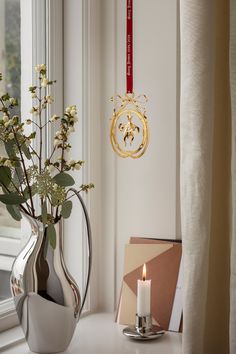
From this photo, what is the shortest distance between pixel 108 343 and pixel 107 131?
2.00ft

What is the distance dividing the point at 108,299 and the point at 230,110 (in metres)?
0.68

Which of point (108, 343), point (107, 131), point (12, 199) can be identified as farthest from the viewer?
point (107, 131)

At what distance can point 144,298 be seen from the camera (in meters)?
1.61

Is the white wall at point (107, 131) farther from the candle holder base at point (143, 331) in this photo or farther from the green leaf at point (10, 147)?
the green leaf at point (10, 147)

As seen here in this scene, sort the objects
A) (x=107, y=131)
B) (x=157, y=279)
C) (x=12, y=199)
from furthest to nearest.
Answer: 1. (x=107, y=131)
2. (x=157, y=279)
3. (x=12, y=199)

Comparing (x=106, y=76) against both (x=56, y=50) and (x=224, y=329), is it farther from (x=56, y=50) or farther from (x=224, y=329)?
(x=224, y=329)

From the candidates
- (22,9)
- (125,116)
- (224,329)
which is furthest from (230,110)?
(22,9)

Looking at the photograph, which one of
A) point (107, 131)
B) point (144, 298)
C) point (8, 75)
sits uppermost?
point (8, 75)

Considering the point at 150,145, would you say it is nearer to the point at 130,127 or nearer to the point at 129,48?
the point at 130,127

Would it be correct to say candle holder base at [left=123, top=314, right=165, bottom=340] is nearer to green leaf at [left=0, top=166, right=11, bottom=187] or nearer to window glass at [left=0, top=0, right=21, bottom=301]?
window glass at [left=0, top=0, right=21, bottom=301]

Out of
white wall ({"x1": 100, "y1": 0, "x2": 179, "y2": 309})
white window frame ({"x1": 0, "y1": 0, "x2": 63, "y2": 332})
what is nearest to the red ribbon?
white wall ({"x1": 100, "y1": 0, "x2": 179, "y2": 309})

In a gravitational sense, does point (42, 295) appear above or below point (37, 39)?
below

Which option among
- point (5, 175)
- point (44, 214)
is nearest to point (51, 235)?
point (44, 214)

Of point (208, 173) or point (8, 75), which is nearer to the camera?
point (208, 173)
